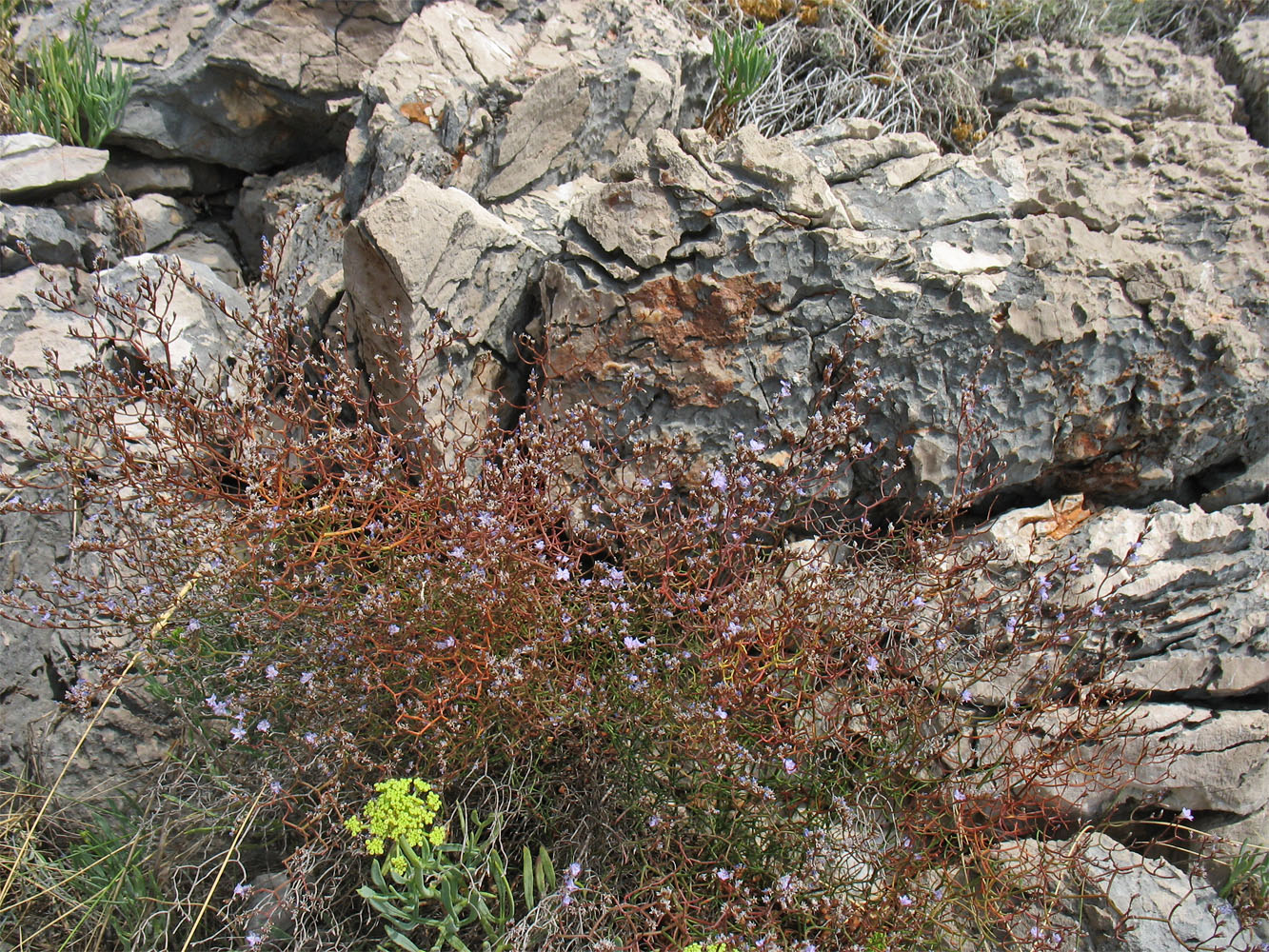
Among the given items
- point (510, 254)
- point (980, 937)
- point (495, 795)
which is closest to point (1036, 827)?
point (980, 937)

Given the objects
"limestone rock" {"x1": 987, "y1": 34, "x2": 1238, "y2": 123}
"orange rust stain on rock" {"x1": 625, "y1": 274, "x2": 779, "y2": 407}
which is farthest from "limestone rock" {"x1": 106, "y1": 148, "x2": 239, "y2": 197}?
"limestone rock" {"x1": 987, "y1": 34, "x2": 1238, "y2": 123}

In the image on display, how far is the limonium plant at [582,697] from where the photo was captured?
8.75 feet

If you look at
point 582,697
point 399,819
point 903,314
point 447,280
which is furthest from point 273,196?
point 399,819

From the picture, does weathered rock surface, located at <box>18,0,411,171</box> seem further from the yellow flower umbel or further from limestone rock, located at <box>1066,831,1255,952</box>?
limestone rock, located at <box>1066,831,1255,952</box>

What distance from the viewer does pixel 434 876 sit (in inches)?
104

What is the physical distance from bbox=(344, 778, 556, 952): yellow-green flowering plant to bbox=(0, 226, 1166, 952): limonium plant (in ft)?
0.04

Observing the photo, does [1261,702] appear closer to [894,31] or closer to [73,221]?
[894,31]

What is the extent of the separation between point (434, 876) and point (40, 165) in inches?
167

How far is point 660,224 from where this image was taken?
359cm

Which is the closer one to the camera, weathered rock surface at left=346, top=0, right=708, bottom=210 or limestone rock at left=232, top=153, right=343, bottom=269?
weathered rock surface at left=346, top=0, right=708, bottom=210

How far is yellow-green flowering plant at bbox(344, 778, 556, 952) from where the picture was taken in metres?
2.49

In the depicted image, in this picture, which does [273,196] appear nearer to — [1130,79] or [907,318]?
[907,318]

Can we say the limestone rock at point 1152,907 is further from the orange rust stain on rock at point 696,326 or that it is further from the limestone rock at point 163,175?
the limestone rock at point 163,175

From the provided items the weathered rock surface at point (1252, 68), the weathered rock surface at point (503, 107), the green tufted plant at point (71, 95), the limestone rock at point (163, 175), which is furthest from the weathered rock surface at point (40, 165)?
the weathered rock surface at point (1252, 68)
